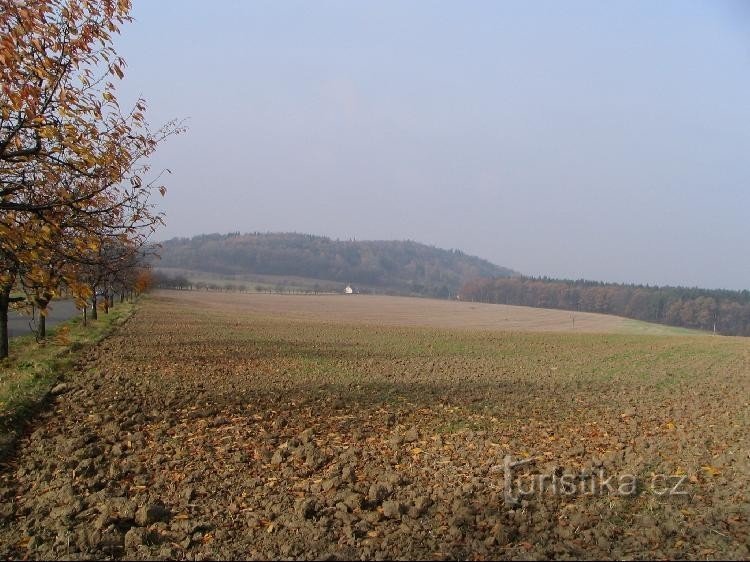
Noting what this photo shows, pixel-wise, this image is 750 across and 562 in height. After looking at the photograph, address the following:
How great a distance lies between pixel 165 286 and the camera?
118188mm

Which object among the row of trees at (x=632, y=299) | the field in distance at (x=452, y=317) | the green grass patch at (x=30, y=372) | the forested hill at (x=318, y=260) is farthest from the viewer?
the forested hill at (x=318, y=260)

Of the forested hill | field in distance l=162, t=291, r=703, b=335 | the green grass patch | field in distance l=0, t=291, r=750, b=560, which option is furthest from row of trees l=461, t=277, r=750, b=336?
the green grass patch

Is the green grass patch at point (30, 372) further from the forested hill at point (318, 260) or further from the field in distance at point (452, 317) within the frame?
the forested hill at point (318, 260)

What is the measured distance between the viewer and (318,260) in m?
154

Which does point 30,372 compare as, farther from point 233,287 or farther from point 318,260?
point 318,260

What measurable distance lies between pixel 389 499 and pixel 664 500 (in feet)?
10.0

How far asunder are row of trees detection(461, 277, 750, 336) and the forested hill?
71.4 ft

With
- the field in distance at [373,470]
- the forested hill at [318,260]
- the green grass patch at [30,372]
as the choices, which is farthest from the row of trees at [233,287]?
the field in distance at [373,470]

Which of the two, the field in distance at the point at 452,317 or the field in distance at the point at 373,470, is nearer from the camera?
the field in distance at the point at 373,470

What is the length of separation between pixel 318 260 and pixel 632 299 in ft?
259

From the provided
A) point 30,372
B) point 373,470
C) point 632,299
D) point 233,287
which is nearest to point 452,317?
point 632,299

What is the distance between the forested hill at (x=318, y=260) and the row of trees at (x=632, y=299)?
2177cm

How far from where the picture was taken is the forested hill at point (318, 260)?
146 metres

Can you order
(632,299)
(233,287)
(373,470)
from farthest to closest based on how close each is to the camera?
(233,287), (632,299), (373,470)
